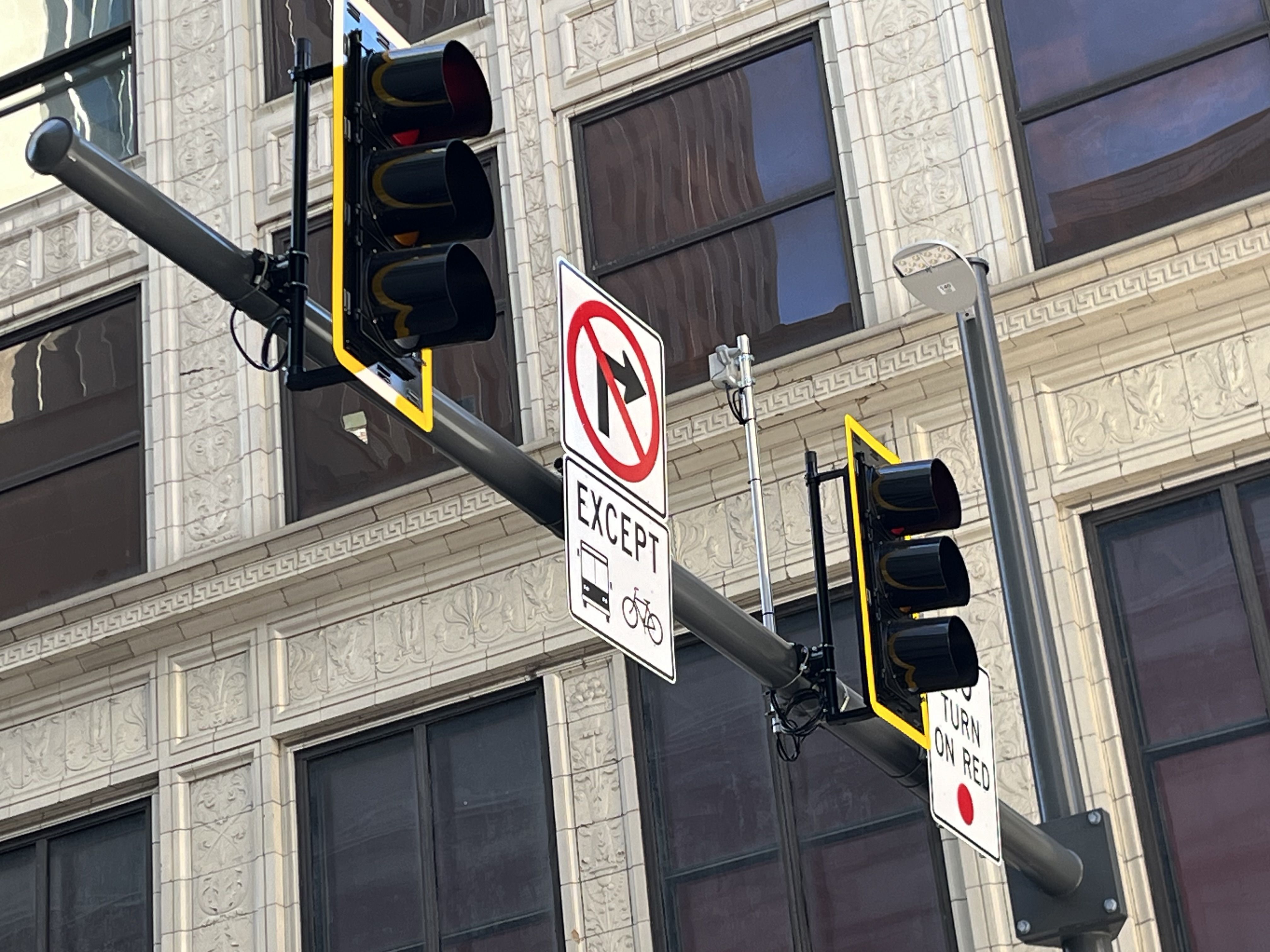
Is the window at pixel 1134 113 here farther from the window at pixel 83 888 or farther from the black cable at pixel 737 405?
the window at pixel 83 888

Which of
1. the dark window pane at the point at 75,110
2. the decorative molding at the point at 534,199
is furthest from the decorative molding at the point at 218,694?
the dark window pane at the point at 75,110

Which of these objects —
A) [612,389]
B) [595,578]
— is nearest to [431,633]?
[612,389]

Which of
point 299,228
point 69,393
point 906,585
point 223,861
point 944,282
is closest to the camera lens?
point 299,228

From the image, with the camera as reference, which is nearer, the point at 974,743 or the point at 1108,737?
the point at 974,743

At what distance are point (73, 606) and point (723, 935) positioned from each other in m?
6.88

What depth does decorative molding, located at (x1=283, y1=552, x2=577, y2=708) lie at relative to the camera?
15.5 metres

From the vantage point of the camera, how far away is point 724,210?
1617 cm

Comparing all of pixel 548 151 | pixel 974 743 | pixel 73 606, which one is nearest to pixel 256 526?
pixel 73 606

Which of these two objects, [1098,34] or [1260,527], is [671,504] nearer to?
Result: [1260,527]

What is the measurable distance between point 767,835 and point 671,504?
269 cm

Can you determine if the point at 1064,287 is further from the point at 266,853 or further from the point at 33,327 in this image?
the point at 33,327

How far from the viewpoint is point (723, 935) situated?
1405 centimetres

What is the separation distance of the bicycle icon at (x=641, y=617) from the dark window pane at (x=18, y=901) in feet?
39.6

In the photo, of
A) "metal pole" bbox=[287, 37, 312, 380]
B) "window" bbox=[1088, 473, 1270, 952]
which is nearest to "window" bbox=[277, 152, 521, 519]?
"window" bbox=[1088, 473, 1270, 952]
